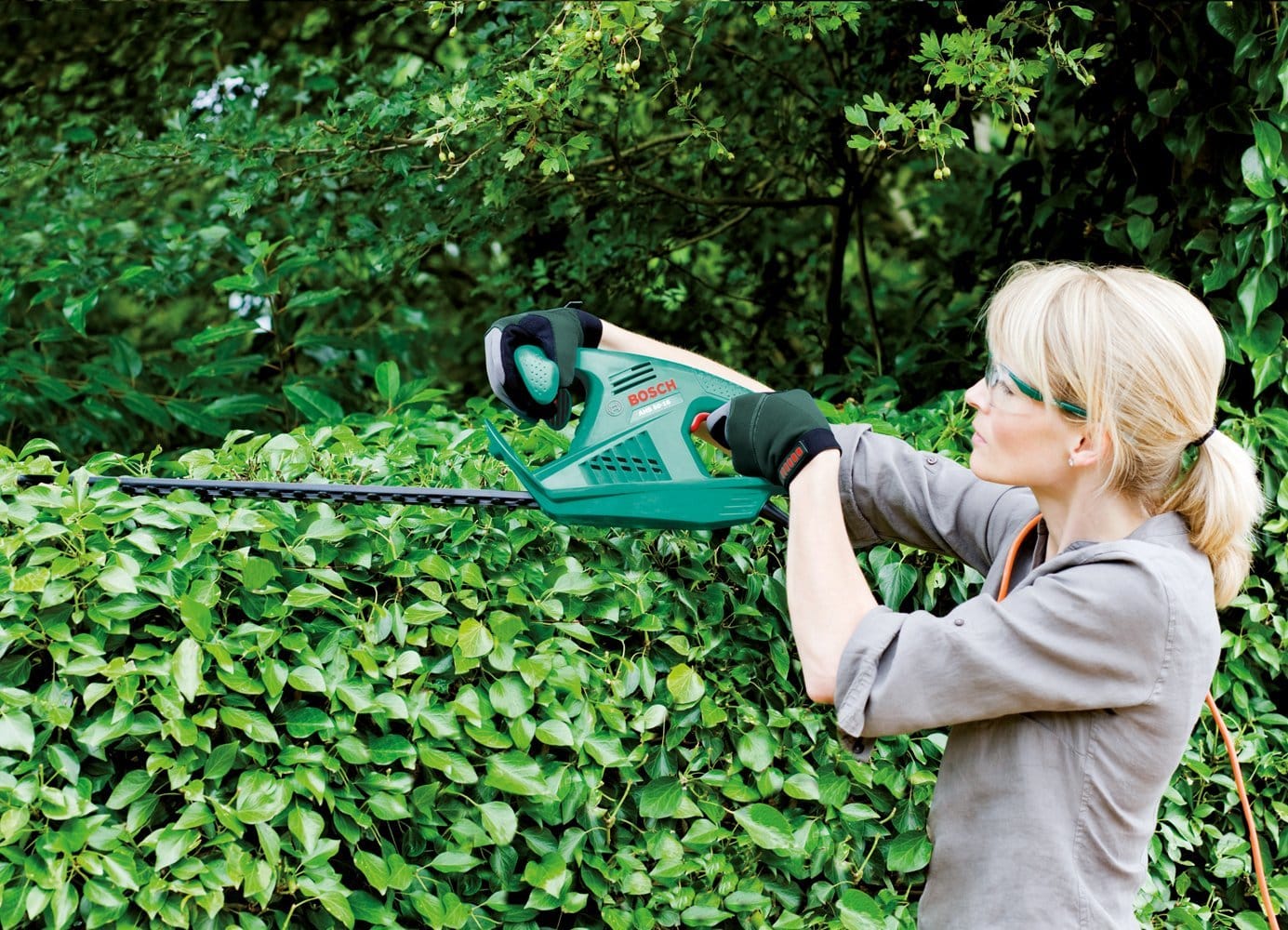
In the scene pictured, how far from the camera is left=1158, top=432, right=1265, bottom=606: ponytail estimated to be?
172 cm

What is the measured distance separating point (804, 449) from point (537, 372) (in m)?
0.41

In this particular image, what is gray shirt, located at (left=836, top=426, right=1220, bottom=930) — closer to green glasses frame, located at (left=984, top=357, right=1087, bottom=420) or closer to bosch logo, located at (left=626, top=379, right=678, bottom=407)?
green glasses frame, located at (left=984, top=357, right=1087, bottom=420)

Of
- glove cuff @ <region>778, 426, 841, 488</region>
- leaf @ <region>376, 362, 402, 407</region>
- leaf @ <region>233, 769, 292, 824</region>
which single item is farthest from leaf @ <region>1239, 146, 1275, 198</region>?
leaf @ <region>233, 769, 292, 824</region>

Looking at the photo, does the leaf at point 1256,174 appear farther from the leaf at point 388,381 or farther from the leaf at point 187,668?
the leaf at point 187,668

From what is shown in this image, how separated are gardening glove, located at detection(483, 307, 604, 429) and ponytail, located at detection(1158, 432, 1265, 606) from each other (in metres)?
0.90

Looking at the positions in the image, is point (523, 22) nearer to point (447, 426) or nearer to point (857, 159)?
point (447, 426)

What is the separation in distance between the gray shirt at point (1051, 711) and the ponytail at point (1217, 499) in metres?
0.02

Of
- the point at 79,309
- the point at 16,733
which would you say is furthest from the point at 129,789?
the point at 79,309

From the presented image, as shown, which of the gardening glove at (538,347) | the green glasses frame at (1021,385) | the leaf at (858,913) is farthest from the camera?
the leaf at (858,913)

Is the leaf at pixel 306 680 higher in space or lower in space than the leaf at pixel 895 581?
higher

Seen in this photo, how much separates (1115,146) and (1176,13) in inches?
14.2

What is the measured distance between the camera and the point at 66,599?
169 centimetres

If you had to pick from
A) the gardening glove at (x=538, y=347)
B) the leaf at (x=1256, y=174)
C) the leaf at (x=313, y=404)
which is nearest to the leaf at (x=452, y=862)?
the gardening glove at (x=538, y=347)

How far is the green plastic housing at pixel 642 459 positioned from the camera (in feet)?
5.97
